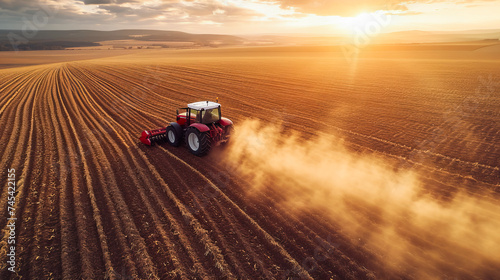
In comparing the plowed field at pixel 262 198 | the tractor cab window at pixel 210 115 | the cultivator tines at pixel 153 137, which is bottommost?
the plowed field at pixel 262 198

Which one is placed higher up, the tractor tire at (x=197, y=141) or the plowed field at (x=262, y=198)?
the tractor tire at (x=197, y=141)

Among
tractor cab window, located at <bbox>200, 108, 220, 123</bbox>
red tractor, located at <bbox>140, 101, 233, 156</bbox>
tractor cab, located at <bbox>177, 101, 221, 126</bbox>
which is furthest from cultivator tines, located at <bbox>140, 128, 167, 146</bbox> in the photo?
tractor cab window, located at <bbox>200, 108, 220, 123</bbox>

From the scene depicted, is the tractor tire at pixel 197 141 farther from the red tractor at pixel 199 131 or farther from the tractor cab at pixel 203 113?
the tractor cab at pixel 203 113

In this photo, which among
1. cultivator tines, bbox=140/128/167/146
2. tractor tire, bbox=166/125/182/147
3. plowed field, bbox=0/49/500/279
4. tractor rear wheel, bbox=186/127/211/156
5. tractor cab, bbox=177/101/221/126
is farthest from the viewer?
cultivator tines, bbox=140/128/167/146

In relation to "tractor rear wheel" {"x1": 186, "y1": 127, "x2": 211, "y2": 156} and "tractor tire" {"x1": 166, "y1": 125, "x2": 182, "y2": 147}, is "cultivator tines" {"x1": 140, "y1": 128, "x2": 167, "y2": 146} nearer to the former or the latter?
"tractor tire" {"x1": 166, "y1": 125, "x2": 182, "y2": 147}

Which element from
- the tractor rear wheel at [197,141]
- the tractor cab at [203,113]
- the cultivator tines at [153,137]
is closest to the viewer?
the tractor rear wheel at [197,141]

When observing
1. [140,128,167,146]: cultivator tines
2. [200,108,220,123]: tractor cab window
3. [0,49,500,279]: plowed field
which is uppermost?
[200,108,220,123]: tractor cab window

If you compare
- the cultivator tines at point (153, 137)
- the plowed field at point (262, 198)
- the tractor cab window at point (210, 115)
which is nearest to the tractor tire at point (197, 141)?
the plowed field at point (262, 198)
